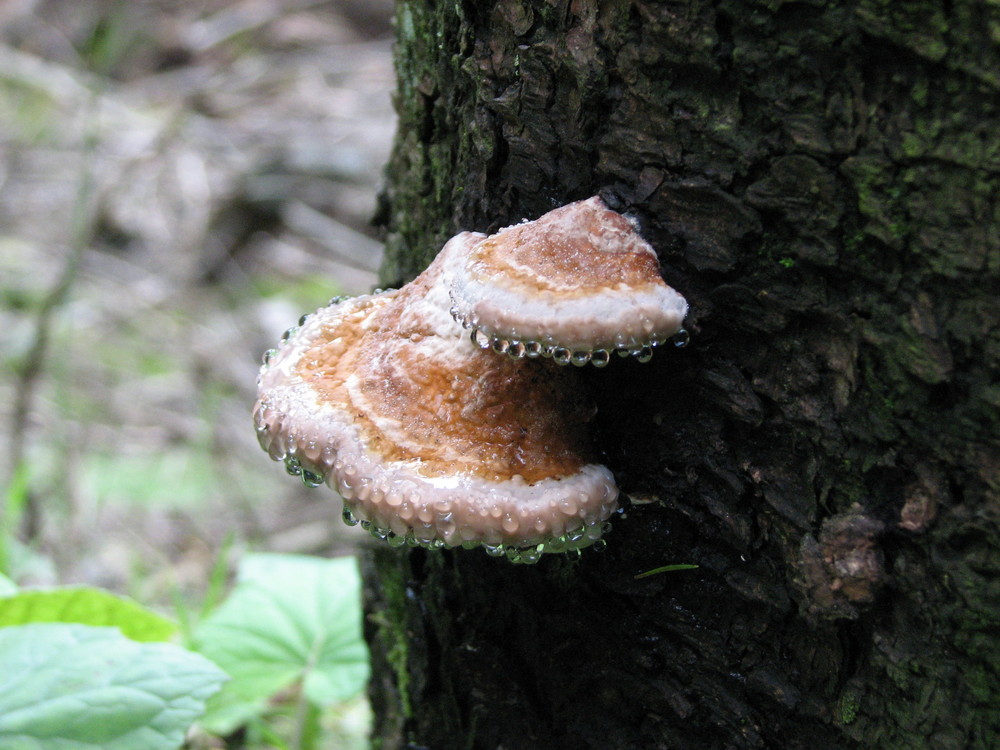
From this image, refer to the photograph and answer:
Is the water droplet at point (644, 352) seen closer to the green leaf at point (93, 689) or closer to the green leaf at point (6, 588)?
the green leaf at point (93, 689)

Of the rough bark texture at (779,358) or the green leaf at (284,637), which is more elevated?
the rough bark texture at (779,358)

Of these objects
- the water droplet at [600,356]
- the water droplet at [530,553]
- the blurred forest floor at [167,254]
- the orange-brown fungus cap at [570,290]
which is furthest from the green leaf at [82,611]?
the water droplet at [600,356]

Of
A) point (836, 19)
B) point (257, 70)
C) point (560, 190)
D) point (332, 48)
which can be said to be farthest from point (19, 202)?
point (836, 19)

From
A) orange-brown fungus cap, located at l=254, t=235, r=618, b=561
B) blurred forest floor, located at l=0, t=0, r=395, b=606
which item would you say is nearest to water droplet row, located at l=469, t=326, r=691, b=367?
orange-brown fungus cap, located at l=254, t=235, r=618, b=561

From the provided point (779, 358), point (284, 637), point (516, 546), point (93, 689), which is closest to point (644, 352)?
point (779, 358)

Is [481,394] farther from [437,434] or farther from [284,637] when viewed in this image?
[284,637]

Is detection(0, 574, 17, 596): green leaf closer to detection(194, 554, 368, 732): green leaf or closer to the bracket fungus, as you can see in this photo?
detection(194, 554, 368, 732): green leaf

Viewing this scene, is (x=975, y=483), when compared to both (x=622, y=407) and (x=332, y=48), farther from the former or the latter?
(x=332, y=48)
